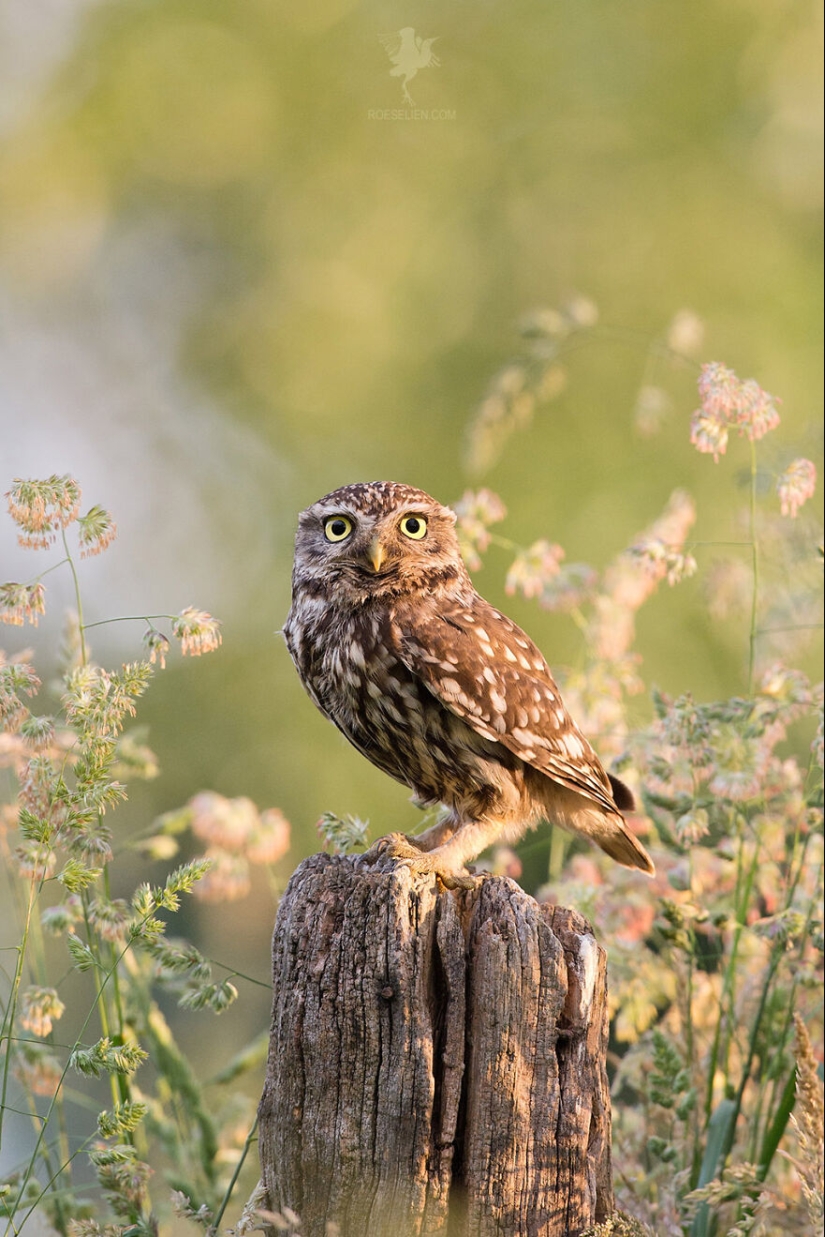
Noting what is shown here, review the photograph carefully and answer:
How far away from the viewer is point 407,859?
101 inches

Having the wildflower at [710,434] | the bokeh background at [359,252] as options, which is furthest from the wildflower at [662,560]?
the bokeh background at [359,252]

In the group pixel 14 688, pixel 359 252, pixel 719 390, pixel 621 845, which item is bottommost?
pixel 14 688

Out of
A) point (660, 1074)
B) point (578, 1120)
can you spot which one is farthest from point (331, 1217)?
point (660, 1074)

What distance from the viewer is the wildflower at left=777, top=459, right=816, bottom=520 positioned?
292 cm

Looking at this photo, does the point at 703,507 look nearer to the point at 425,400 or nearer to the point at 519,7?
the point at 425,400

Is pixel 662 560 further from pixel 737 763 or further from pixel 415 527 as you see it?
pixel 415 527

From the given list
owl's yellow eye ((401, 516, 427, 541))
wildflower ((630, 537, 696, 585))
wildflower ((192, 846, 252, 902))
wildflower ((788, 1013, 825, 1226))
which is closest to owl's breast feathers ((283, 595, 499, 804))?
owl's yellow eye ((401, 516, 427, 541))

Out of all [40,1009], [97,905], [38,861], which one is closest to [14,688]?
[38,861]

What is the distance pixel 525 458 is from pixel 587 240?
224 centimetres

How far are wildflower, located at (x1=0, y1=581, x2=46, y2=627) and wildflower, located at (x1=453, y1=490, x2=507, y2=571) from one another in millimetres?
1484

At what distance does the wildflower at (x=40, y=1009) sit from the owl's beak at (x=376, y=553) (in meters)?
1.22

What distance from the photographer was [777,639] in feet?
13.2

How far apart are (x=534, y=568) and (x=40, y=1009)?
1936mm

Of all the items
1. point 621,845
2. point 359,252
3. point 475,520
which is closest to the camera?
point 621,845
